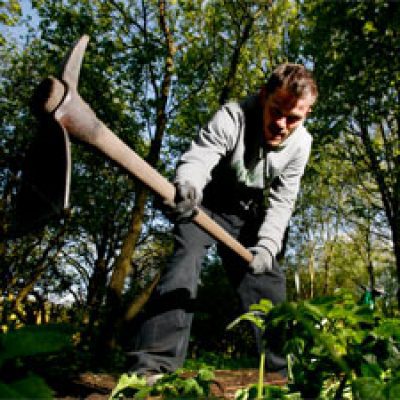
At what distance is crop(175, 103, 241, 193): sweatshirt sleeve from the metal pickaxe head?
0.70 m

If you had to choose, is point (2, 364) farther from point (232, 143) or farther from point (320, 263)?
point (320, 263)

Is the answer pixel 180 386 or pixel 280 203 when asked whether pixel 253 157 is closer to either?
pixel 280 203

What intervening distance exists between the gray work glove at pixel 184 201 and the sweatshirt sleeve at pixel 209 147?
0.06m

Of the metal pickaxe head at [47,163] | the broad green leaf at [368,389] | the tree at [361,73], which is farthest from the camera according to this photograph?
the tree at [361,73]

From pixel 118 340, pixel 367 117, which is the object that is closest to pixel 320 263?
pixel 367 117

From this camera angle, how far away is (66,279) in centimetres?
1922

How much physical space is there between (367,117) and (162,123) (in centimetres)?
571

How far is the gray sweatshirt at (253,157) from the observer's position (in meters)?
2.59

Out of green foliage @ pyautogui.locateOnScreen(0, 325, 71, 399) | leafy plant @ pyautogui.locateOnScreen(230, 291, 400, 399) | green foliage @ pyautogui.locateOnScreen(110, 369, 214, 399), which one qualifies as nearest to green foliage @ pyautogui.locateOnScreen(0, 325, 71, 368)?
green foliage @ pyautogui.locateOnScreen(0, 325, 71, 399)

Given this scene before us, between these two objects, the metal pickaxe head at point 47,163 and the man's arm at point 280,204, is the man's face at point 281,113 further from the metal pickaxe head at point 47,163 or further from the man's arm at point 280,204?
the metal pickaxe head at point 47,163

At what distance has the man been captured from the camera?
90.1 inches

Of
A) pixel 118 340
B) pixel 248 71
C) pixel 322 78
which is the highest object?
pixel 248 71

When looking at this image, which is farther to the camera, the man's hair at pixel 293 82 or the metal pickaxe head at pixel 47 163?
the man's hair at pixel 293 82

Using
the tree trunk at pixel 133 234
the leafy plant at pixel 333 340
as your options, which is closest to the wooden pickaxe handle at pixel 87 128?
the leafy plant at pixel 333 340
